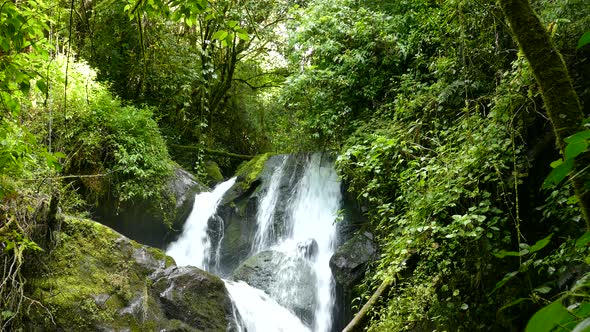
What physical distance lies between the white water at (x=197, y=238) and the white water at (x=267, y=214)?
40.0 inches

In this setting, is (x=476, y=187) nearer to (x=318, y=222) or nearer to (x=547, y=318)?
(x=547, y=318)

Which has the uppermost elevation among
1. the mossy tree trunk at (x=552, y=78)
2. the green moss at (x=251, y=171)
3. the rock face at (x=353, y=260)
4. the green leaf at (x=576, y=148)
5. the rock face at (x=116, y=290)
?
the green moss at (x=251, y=171)

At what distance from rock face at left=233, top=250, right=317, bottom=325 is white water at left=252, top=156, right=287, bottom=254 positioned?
626mm

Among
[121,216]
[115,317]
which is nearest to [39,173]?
[115,317]

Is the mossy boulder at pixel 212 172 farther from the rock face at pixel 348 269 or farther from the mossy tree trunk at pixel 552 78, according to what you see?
the mossy tree trunk at pixel 552 78

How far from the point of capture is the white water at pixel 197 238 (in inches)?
340

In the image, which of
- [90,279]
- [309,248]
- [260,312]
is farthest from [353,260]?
[90,279]

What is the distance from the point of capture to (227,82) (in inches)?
464

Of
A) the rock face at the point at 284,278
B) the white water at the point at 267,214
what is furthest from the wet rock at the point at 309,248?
the white water at the point at 267,214

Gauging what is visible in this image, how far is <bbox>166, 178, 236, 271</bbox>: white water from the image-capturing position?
340 inches

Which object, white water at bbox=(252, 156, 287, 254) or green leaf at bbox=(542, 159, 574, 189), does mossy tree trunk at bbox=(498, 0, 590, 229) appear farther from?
white water at bbox=(252, 156, 287, 254)

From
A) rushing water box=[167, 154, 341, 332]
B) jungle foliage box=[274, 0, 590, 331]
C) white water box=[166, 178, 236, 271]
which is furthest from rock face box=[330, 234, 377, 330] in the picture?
white water box=[166, 178, 236, 271]

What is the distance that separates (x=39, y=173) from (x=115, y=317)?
6.80 feet

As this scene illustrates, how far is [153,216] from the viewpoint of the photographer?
8.74 m
